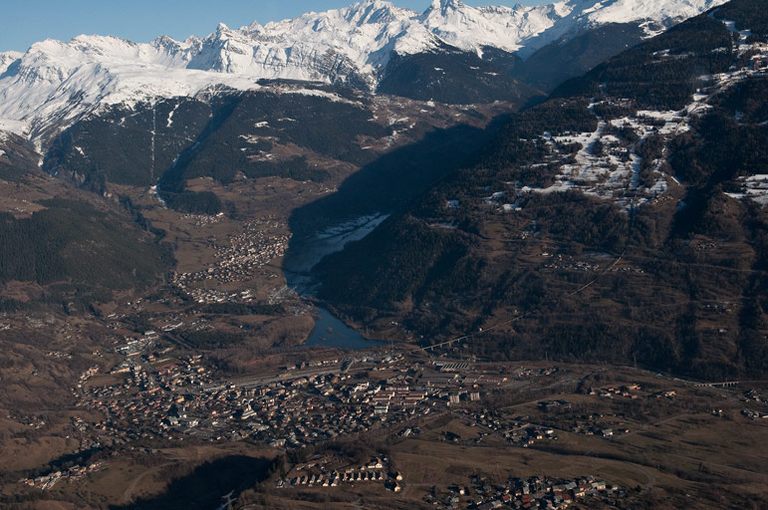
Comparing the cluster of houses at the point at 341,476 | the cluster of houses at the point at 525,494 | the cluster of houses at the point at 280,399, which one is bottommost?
the cluster of houses at the point at 525,494

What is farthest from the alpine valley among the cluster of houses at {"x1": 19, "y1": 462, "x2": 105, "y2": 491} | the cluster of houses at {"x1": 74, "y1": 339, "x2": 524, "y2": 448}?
the cluster of houses at {"x1": 74, "y1": 339, "x2": 524, "y2": 448}

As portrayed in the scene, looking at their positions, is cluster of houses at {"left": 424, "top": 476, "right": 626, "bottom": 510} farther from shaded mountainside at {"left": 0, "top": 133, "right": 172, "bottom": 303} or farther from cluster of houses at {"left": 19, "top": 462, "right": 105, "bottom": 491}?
shaded mountainside at {"left": 0, "top": 133, "right": 172, "bottom": 303}

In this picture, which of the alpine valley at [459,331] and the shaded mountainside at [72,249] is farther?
the shaded mountainside at [72,249]

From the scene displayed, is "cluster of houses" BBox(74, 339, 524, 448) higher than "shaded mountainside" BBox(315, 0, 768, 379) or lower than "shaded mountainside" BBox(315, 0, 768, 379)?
lower

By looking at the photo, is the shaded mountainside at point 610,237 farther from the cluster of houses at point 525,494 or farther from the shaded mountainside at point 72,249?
the shaded mountainside at point 72,249

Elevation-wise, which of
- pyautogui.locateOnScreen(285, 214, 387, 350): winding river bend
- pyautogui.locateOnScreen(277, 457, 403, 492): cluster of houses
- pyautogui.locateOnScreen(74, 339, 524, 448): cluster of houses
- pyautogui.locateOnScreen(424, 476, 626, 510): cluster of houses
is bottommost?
pyautogui.locateOnScreen(424, 476, 626, 510): cluster of houses

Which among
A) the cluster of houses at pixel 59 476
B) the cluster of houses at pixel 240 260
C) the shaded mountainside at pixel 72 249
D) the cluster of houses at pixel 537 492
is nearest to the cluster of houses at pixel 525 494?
the cluster of houses at pixel 537 492

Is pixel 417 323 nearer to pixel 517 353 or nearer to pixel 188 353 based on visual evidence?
pixel 517 353
